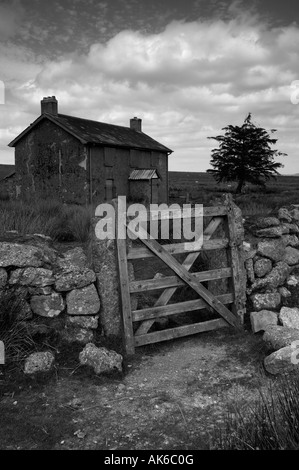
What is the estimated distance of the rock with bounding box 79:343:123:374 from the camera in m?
5.14

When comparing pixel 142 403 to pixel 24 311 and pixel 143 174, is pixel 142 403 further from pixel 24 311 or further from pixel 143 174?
pixel 143 174

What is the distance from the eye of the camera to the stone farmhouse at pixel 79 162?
66.0ft

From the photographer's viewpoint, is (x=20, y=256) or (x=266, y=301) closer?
(x=20, y=256)

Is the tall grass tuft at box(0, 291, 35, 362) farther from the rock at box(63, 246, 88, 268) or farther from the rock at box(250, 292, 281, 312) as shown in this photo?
the rock at box(250, 292, 281, 312)

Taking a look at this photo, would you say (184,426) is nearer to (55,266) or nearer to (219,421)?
(219,421)

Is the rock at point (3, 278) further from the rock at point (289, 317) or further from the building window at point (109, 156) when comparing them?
the building window at point (109, 156)

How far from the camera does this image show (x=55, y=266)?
5844mm

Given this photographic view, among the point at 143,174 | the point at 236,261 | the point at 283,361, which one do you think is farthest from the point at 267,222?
the point at 143,174

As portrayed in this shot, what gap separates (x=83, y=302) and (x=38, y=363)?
3.59 feet

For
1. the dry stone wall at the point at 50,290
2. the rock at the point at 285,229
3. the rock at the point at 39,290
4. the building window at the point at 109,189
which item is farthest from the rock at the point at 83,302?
the building window at the point at 109,189

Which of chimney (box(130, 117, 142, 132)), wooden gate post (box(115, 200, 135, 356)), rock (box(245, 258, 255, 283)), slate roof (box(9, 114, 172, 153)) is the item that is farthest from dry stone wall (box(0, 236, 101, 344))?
chimney (box(130, 117, 142, 132))

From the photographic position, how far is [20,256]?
222 inches

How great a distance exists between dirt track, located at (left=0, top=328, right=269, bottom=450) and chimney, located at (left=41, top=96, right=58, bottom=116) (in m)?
17.8

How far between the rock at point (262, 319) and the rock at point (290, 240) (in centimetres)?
195
